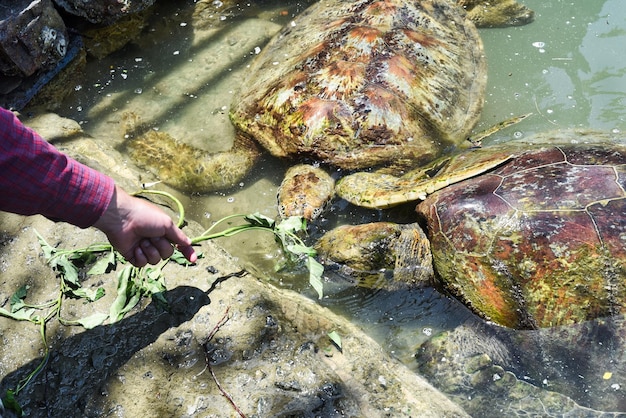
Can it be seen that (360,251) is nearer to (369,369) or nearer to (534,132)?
(369,369)

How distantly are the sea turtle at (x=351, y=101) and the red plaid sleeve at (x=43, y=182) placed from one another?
73.9 inches

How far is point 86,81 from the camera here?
500 centimetres

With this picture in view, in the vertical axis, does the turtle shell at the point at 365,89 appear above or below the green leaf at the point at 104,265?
below

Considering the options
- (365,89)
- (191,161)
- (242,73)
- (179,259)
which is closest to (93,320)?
(179,259)

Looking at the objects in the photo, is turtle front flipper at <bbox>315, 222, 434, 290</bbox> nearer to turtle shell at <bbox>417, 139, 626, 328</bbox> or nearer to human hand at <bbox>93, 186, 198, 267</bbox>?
turtle shell at <bbox>417, 139, 626, 328</bbox>

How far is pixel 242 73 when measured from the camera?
511 centimetres

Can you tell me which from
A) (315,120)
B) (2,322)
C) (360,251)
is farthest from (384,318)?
(2,322)

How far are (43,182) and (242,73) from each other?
3.55 m

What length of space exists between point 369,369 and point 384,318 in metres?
0.81

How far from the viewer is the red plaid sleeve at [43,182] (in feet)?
5.57

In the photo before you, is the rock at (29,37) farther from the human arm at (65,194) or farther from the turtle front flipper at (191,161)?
the human arm at (65,194)

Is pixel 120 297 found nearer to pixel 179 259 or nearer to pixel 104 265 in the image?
pixel 104 265

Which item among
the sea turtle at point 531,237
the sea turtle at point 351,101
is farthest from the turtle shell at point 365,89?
the sea turtle at point 531,237

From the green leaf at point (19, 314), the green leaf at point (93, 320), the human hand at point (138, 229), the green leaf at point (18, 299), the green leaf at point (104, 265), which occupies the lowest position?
the green leaf at point (93, 320)
